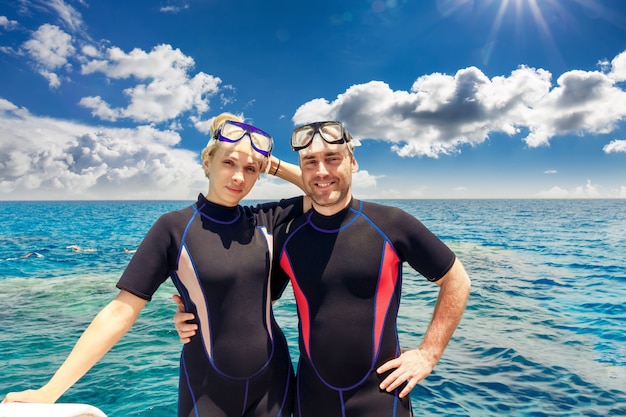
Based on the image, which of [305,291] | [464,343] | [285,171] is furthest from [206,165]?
[464,343]

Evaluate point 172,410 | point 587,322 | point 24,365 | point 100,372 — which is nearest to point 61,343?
point 24,365

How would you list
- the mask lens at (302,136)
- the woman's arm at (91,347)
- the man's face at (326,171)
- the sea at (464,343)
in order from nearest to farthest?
1. the woman's arm at (91,347)
2. the man's face at (326,171)
3. the mask lens at (302,136)
4. the sea at (464,343)

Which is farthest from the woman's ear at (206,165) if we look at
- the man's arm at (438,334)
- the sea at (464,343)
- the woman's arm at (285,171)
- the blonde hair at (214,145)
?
the sea at (464,343)

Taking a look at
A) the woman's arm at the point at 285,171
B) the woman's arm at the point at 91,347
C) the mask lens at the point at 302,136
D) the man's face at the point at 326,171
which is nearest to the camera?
the woman's arm at the point at 91,347

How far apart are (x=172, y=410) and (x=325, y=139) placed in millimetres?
4735

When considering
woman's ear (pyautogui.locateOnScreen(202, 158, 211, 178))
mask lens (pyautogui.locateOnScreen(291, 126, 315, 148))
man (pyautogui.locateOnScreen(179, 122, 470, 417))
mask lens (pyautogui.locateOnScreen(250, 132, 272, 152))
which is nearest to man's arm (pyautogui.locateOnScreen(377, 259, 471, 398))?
man (pyautogui.locateOnScreen(179, 122, 470, 417))

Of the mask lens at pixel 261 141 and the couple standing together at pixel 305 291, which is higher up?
the mask lens at pixel 261 141

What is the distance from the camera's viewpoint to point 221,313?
2537 mm

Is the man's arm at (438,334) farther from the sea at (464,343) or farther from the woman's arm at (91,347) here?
the sea at (464,343)

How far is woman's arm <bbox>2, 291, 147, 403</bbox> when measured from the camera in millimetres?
1969

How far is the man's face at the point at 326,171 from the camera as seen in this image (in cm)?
262

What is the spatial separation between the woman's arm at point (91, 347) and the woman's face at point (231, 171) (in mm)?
883

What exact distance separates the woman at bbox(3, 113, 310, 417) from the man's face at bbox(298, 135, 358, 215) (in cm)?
41

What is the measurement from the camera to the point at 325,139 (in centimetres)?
269
